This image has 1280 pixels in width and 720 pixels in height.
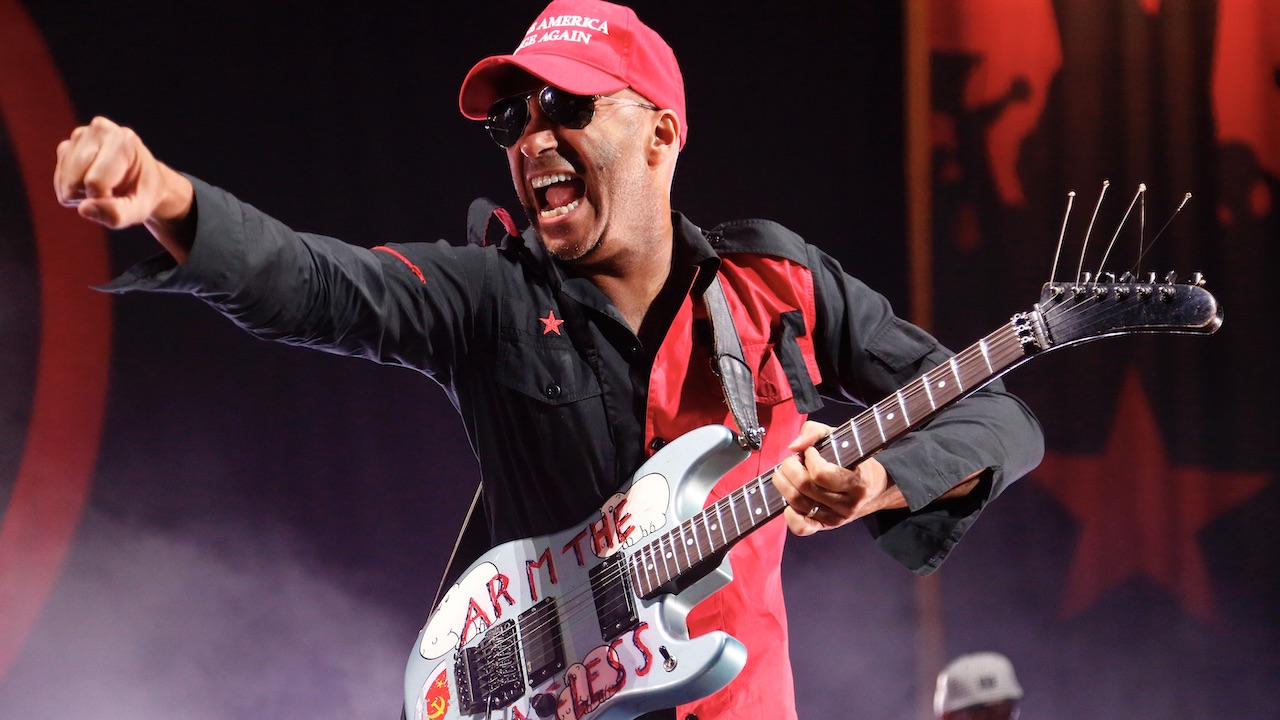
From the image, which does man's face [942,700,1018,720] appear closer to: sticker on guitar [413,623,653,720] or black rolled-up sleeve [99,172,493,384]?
sticker on guitar [413,623,653,720]

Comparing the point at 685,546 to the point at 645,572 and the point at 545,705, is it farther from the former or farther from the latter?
the point at 545,705

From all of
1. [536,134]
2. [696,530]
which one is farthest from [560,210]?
[696,530]

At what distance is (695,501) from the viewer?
195 centimetres

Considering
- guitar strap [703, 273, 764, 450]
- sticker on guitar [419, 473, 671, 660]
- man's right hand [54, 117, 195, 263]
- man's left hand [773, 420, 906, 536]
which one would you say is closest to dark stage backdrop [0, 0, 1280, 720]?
sticker on guitar [419, 473, 671, 660]

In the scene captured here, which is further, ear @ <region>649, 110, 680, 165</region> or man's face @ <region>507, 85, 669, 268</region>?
ear @ <region>649, 110, 680, 165</region>

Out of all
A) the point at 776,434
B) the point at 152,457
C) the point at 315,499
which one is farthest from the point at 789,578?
the point at 152,457

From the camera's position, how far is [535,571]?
2049 millimetres

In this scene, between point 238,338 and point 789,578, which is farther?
point 789,578

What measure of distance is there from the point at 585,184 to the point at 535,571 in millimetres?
782

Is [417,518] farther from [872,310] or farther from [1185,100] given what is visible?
[1185,100]

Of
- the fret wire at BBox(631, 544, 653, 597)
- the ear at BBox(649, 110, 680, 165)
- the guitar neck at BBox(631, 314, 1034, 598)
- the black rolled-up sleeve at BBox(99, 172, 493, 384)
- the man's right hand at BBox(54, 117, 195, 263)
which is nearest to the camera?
the man's right hand at BBox(54, 117, 195, 263)

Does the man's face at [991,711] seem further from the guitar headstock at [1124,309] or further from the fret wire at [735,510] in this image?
the guitar headstock at [1124,309]

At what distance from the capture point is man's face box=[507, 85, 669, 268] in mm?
2096

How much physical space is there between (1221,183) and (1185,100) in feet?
1.12
